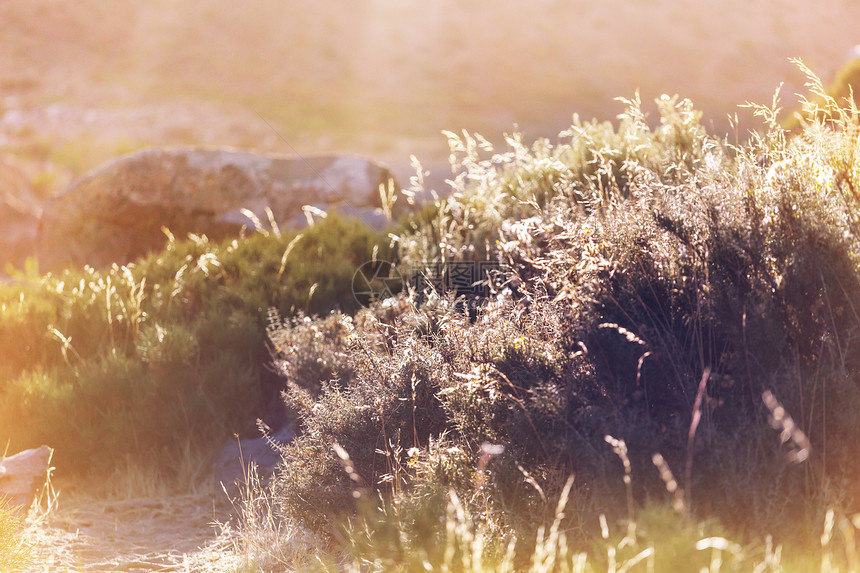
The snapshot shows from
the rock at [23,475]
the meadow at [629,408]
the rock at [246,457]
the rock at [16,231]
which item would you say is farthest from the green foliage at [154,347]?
the rock at [16,231]

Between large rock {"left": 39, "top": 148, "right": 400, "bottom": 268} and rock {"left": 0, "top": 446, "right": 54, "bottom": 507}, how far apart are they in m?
5.24

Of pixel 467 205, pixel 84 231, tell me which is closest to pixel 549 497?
pixel 467 205

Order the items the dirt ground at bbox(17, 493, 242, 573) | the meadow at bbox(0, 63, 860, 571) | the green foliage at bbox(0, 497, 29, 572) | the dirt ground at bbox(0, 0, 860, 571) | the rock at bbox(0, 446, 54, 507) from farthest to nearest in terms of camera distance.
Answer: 1. the dirt ground at bbox(0, 0, 860, 571)
2. the rock at bbox(0, 446, 54, 507)
3. the dirt ground at bbox(17, 493, 242, 573)
4. the green foliage at bbox(0, 497, 29, 572)
5. the meadow at bbox(0, 63, 860, 571)

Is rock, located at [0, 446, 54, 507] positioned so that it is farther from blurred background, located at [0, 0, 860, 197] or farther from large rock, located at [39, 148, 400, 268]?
blurred background, located at [0, 0, 860, 197]

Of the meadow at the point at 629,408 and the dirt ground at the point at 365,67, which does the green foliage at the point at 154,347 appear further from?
the dirt ground at the point at 365,67

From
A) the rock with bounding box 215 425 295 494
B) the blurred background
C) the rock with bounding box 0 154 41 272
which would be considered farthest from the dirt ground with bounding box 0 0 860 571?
the rock with bounding box 215 425 295 494

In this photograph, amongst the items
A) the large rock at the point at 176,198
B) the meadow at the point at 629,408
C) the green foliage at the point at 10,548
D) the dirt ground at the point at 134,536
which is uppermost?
the large rock at the point at 176,198

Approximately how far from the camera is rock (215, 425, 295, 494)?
5508mm

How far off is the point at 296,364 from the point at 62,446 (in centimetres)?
183

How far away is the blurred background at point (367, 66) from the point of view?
3247 cm

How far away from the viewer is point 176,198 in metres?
10.4

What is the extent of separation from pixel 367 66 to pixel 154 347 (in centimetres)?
4484

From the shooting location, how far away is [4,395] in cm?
599

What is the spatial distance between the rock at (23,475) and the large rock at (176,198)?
524 cm
